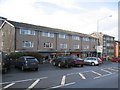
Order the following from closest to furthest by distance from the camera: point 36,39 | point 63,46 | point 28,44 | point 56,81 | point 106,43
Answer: point 56,81 → point 28,44 → point 36,39 → point 63,46 → point 106,43

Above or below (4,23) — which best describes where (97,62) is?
below

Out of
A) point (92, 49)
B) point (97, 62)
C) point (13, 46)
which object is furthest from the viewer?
point (92, 49)

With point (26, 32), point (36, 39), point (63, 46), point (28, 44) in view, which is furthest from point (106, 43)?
point (26, 32)

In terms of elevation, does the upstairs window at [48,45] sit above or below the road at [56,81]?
above

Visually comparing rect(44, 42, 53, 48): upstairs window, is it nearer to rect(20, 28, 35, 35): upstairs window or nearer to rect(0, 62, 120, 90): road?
rect(20, 28, 35, 35): upstairs window

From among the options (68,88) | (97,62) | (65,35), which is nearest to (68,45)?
(65,35)

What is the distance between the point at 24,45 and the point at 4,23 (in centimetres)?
715

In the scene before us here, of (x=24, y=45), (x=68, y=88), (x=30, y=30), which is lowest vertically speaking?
(x=68, y=88)

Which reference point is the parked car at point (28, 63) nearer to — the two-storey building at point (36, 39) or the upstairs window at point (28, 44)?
the two-storey building at point (36, 39)

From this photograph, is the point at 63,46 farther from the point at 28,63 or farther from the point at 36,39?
the point at 28,63

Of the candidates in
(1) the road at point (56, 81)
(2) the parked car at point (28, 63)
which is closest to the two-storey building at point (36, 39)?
(2) the parked car at point (28, 63)

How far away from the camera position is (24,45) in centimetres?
5284

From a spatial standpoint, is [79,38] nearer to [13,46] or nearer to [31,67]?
[13,46]

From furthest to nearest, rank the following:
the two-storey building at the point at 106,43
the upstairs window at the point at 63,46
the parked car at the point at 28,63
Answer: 1. the two-storey building at the point at 106,43
2. the upstairs window at the point at 63,46
3. the parked car at the point at 28,63
